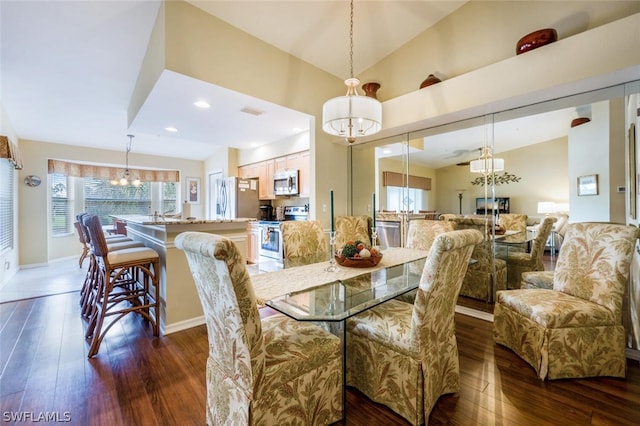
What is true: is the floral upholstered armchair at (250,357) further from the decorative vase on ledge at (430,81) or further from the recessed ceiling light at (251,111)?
the decorative vase on ledge at (430,81)

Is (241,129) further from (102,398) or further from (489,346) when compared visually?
(489,346)

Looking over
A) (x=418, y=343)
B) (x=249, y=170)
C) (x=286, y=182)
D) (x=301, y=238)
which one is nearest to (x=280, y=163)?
(x=286, y=182)

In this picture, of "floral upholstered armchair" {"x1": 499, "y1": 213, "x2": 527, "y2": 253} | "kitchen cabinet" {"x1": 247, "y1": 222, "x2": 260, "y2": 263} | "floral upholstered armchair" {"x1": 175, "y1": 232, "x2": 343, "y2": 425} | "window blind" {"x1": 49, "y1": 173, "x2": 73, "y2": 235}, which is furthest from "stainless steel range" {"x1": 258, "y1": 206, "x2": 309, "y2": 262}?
"window blind" {"x1": 49, "y1": 173, "x2": 73, "y2": 235}

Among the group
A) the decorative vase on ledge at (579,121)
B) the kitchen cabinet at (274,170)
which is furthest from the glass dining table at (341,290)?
the kitchen cabinet at (274,170)

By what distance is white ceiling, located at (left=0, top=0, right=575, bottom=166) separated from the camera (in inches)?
96.9

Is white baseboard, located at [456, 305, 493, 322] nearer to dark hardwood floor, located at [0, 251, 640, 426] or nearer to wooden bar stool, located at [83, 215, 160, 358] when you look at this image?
dark hardwood floor, located at [0, 251, 640, 426]

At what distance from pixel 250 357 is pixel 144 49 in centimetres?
350

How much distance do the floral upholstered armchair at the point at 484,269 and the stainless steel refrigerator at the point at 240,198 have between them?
3.92 meters

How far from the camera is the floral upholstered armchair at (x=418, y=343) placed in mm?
1264

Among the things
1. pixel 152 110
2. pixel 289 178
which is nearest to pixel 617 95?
pixel 289 178

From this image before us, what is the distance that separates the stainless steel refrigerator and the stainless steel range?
1.57ft

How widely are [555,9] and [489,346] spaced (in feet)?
9.49

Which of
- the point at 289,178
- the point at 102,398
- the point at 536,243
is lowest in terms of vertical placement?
the point at 102,398

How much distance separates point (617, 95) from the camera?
2.12m
